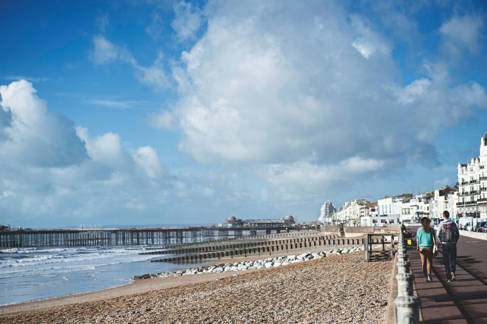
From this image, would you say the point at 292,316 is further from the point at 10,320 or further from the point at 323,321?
the point at 10,320

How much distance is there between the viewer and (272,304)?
1113cm

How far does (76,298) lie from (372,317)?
1640cm

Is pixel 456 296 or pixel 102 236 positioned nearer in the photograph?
pixel 456 296

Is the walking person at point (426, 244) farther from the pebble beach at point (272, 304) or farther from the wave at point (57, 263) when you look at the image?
the wave at point (57, 263)

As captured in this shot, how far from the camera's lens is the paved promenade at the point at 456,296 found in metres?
6.38

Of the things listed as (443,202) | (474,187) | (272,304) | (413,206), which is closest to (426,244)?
(272,304)

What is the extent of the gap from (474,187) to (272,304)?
7500cm

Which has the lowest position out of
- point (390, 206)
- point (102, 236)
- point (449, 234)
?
point (102, 236)

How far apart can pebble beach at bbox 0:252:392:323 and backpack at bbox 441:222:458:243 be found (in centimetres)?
191

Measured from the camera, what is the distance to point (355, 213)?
18062cm

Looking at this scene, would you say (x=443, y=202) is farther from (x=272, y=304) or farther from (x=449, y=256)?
(x=272, y=304)

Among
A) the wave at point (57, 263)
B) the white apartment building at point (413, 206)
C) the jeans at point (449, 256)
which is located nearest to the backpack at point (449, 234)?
the jeans at point (449, 256)

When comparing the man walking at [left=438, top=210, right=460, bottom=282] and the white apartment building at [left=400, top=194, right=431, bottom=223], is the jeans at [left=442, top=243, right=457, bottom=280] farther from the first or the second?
the white apartment building at [left=400, top=194, right=431, bottom=223]

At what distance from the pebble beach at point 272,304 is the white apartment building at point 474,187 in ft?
205
